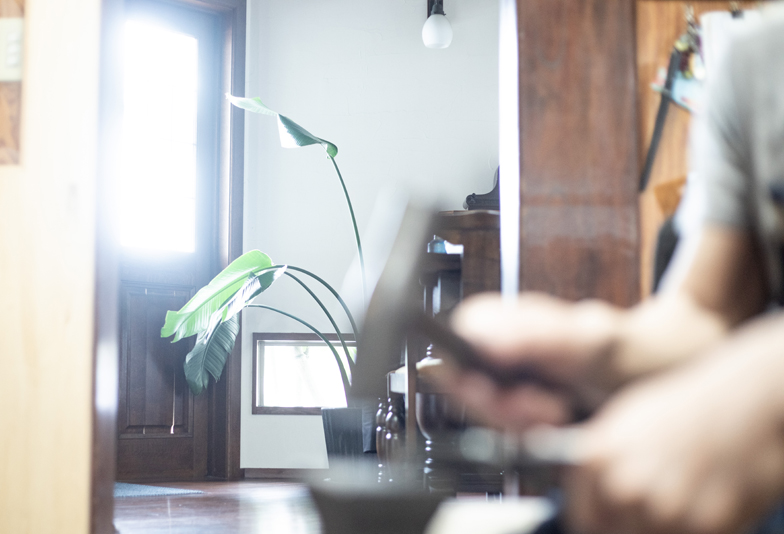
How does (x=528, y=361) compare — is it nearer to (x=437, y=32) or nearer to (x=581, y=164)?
(x=581, y=164)

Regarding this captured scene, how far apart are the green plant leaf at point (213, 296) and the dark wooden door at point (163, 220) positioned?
1.83ft

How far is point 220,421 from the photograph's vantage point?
3.80 metres

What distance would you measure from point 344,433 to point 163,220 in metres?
1.68

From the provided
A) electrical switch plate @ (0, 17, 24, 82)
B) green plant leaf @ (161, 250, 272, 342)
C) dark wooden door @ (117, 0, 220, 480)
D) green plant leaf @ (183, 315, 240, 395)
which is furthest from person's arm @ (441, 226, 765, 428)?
dark wooden door @ (117, 0, 220, 480)

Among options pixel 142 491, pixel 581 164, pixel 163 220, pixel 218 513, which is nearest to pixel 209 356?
pixel 142 491

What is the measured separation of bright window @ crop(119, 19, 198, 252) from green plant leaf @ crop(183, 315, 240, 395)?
61 centimetres

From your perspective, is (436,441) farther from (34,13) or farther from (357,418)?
(34,13)

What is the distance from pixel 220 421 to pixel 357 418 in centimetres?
135

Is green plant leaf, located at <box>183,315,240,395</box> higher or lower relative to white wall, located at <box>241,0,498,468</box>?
lower

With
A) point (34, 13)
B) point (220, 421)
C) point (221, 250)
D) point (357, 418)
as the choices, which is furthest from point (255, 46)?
point (34, 13)

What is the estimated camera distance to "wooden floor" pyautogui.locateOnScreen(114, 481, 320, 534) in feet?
7.23

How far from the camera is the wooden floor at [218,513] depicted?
7.23 feet

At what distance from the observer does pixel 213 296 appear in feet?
10.3

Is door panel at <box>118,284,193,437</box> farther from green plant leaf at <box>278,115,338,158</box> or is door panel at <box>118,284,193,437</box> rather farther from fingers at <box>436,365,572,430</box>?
fingers at <box>436,365,572,430</box>
